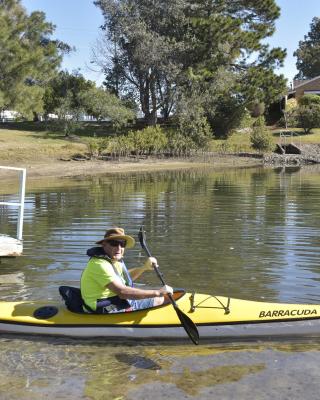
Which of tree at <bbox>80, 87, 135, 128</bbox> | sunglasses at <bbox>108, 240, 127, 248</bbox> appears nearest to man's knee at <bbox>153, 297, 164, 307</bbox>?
sunglasses at <bbox>108, 240, 127, 248</bbox>

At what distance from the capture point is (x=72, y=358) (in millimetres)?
6406

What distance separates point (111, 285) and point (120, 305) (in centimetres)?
36

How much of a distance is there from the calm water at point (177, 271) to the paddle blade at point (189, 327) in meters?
0.22

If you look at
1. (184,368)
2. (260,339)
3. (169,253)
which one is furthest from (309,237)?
(184,368)

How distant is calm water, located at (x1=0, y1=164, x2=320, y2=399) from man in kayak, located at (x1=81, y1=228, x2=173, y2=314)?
0.45m

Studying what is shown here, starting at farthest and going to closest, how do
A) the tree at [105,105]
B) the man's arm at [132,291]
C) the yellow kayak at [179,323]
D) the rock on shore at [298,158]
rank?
the tree at [105,105] → the rock on shore at [298,158] → the yellow kayak at [179,323] → the man's arm at [132,291]

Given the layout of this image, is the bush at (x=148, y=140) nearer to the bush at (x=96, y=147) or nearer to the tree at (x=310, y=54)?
the bush at (x=96, y=147)

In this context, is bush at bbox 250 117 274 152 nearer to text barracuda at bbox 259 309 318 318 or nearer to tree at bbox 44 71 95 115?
tree at bbox 44 71 95 115

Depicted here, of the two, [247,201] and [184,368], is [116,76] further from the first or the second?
[184,368]

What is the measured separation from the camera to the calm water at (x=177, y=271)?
575 cm

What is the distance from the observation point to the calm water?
5754 mm

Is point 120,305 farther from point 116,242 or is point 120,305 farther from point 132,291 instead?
point 116,242

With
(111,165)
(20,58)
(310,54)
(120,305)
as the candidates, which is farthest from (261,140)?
(310,54)

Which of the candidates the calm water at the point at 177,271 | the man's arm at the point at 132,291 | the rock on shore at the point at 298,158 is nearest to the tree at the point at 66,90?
the rock on shore at the point at 298,158
